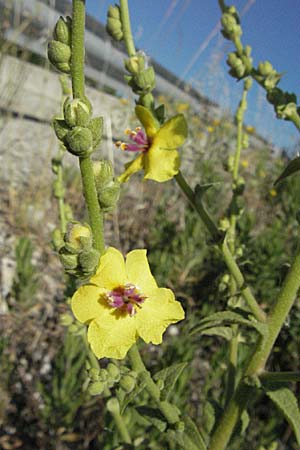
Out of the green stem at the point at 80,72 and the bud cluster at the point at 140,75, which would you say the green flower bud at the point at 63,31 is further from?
the bud cluster at the point at 140,75

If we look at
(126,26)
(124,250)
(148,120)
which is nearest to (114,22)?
(126,26)

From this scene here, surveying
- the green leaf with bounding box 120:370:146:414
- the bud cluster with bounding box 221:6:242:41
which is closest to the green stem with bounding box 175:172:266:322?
the green leaf with bounding box 120:370:146:414

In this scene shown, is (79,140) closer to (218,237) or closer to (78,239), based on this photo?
(78,239)

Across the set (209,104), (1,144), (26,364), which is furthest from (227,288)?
(209,104)

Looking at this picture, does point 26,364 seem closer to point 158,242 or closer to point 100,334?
point 158,242

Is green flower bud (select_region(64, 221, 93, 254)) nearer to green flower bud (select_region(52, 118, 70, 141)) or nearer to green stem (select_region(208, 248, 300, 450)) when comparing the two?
green flower bud (select_region(52, 118, 70, 141))

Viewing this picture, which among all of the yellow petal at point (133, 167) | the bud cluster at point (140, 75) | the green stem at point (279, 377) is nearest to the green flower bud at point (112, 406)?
the green stem at point (279, 377)

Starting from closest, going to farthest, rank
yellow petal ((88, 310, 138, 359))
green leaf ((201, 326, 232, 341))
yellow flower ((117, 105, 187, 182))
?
yellow petal ((88, 310, 138, 359))
yellow flower ((117, 105, 187, 182))
green leaf ((201, 326, 232, 341))
